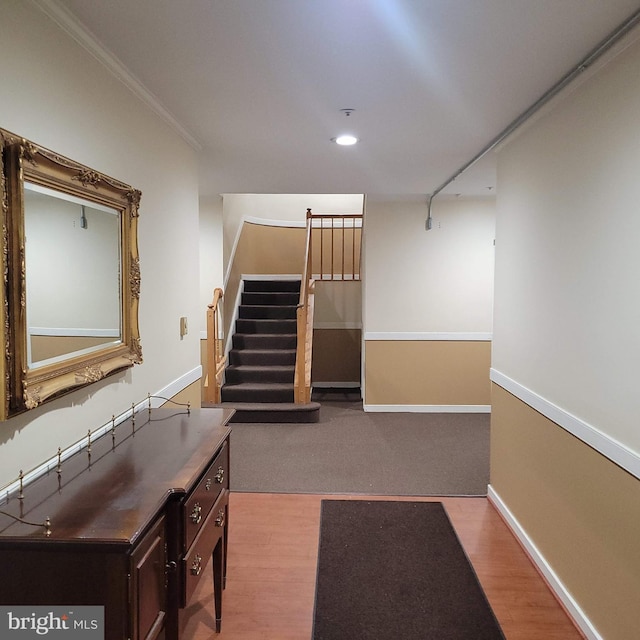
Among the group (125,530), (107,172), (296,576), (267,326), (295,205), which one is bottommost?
(296,576)

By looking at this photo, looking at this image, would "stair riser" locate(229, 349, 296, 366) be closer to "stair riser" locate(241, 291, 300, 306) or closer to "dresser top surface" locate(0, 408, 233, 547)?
"stair riser" locate(241, 291, 300, 306)

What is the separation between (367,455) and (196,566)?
257 cm

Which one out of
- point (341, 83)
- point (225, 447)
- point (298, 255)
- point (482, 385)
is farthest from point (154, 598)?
point (298, 255)

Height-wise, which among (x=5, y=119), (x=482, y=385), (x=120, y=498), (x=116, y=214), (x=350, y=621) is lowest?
(x=350, y=621)

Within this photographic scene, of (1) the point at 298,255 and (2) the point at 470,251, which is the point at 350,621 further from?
(1) the point at 298,255

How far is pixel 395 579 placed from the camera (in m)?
2.35

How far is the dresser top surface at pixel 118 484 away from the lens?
1.16 meters

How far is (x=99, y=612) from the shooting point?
115 cm

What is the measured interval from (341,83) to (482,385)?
12.9 ft

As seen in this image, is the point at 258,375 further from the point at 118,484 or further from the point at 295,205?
the point at 118,484

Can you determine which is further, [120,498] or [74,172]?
[74,172]

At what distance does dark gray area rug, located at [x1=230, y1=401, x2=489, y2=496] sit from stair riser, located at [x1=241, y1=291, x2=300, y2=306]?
1991 mm

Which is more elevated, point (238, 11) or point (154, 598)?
point (238, 11)

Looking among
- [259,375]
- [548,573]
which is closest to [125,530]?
[548,573]
